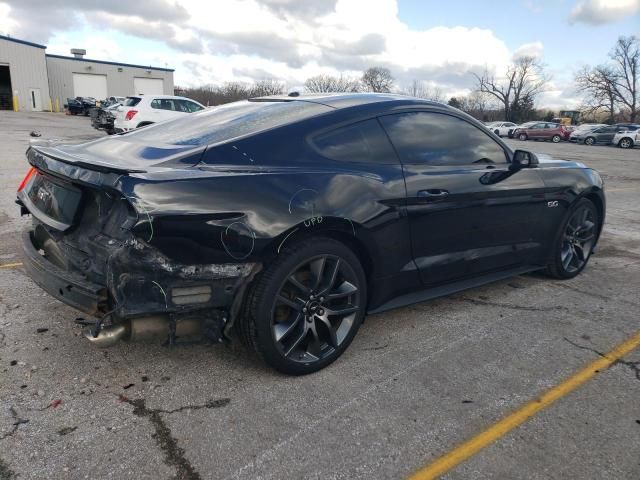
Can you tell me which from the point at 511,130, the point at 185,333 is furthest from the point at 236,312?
the point at 511,130

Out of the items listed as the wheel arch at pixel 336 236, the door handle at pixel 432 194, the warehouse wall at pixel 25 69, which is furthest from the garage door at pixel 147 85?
the wheel arch at pixel 336 236

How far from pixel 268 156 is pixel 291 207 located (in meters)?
0.32

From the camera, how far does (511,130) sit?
1666 inches

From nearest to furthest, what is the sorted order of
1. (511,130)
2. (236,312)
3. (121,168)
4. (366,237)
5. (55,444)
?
1. (55,444)
2. (121,168)
3. (236,312)
4. (366,237)
5. (511,130)

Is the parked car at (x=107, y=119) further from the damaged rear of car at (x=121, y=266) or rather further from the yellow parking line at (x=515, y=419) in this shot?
the yellow parking line at (x=515, y=419)

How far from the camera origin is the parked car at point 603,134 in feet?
113

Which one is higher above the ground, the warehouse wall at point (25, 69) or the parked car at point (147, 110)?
the warehouse wall at point (25, 69)

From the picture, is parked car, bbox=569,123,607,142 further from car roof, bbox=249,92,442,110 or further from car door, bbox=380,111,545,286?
car roof, bbox=249,92,442,110

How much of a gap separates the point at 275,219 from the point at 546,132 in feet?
134

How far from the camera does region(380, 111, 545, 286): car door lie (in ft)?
10.6

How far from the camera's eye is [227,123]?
3.06 m

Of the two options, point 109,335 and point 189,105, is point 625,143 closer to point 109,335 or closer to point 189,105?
point 189,105

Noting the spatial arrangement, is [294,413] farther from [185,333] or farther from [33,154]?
[33,154]

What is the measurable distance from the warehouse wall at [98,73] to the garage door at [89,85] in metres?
0.33
